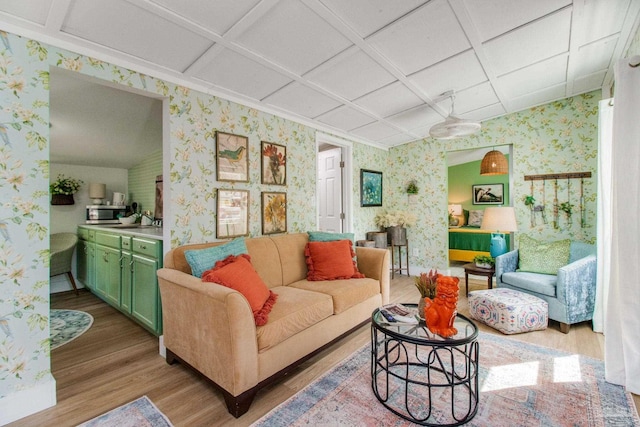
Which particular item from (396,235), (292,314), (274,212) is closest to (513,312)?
(292,314)

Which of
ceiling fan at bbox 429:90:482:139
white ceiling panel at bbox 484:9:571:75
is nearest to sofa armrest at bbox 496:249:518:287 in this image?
ceiling fan at bbox 429:90:482:139

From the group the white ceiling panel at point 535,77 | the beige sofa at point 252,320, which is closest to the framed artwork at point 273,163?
the beige sofa at point 252,320

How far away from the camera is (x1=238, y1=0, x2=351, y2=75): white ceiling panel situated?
175 centimetres

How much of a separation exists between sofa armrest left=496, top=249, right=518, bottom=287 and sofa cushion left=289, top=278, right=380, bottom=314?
1533 mm

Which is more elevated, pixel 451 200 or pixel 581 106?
pixel 581 106

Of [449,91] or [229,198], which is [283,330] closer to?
[229,198]

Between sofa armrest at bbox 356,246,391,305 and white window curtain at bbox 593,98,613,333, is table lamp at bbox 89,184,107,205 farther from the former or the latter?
white window curtain at bbox 593,98,613,333

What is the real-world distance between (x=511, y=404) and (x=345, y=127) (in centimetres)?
329

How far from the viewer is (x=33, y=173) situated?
171cm

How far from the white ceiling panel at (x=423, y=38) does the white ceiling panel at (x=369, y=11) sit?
0.23ft

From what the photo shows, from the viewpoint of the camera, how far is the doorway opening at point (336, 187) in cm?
436

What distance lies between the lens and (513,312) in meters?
2.60

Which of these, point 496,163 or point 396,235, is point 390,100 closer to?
point 496,163

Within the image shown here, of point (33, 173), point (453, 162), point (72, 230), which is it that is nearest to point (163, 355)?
point (33, 173)
